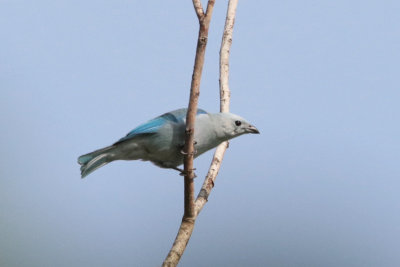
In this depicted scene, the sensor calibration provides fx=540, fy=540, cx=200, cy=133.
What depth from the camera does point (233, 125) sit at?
183 inches

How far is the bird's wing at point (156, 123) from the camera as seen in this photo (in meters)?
4.45

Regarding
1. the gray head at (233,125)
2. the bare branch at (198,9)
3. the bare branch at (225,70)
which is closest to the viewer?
the bare branch at (198,9)

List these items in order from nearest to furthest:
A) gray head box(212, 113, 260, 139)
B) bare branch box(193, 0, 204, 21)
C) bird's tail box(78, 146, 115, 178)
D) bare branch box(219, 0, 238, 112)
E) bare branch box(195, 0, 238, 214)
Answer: bare branch box(193, 0, 204, 21), bird's tail box(78, 146, 115, 178), gray head box(212, 113, 260, 139), bare branch box(195, 0, 238, 214), bare branch box(219, 0, 238, 112)

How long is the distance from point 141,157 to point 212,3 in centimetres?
154

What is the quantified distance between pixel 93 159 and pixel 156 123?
0.59 metres

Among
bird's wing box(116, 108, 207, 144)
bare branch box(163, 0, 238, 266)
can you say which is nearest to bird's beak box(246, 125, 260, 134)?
bare branch box(163, 0, 238, 266)

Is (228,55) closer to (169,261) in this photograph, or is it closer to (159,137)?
(159,137)

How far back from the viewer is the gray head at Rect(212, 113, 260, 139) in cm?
460

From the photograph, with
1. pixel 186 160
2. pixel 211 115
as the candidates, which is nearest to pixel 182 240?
pixel 186 160

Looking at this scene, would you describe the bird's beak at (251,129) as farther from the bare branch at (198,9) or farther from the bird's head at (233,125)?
the bare branch at (198,9)

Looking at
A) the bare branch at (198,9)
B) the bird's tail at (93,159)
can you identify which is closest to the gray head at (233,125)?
the bird's tail at (93,159)

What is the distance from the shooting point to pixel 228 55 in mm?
5273

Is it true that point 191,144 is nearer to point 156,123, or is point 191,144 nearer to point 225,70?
point 156,123

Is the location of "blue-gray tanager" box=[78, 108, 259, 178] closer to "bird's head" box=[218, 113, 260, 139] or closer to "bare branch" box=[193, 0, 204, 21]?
"bird's head" box=[218, 113, 260, 139]
